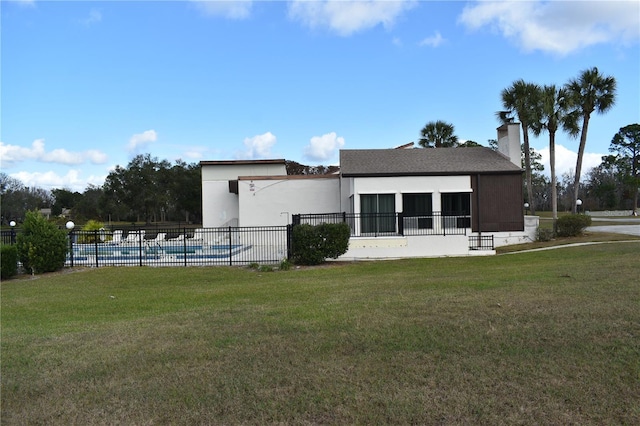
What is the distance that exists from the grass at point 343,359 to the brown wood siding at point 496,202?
53.6ft

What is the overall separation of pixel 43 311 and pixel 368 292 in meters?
5.84

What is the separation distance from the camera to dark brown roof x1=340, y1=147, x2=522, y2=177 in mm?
24469

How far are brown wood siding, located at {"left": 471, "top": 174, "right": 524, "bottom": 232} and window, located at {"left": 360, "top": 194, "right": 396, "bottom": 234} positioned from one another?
4440 mm

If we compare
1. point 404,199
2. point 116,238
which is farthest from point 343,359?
point 116,238

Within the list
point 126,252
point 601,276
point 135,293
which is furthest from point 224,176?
point 601,276

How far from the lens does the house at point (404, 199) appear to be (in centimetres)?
2006

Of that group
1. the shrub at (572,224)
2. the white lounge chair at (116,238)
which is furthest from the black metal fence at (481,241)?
the white lounge chair at (116,238)

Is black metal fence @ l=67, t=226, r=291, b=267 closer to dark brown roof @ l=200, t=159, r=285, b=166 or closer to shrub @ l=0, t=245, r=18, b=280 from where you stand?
shrub @ l=0, t=245, r=18, b=280

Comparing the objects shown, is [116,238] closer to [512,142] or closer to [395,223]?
[395,223]

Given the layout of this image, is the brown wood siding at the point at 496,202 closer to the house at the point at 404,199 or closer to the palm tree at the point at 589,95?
the house at the point at 404,199

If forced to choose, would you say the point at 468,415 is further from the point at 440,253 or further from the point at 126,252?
the point at 126,252

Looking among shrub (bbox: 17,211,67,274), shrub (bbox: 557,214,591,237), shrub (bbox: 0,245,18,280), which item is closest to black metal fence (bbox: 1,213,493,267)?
shrub (bbox: 17,211,67,274)

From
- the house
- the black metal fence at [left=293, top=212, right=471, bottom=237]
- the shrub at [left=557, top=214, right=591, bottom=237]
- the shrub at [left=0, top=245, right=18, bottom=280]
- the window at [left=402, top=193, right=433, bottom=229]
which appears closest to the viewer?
the shrub at [left=0, top=245, right=18, bottom=280]

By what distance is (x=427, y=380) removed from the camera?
453 cm
